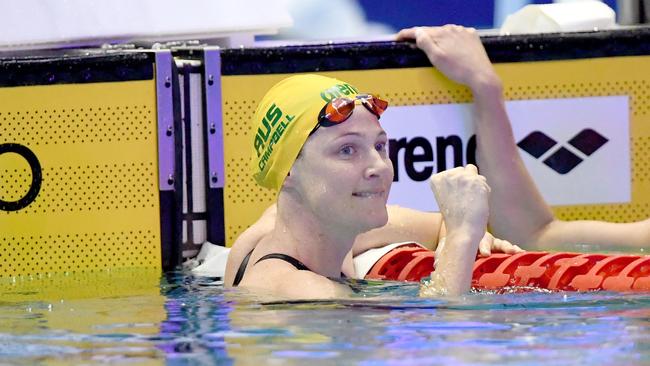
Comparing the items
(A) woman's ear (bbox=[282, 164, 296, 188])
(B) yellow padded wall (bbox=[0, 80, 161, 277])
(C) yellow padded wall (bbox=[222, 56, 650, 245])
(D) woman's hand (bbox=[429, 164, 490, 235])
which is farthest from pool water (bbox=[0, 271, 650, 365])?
(C) yellow padded wall (bbox=[222, 56, 650, 245])

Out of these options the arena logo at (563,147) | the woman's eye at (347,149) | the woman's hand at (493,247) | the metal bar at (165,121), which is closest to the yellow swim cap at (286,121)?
the woman's eye at (347,149)

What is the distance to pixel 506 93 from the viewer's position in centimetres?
522

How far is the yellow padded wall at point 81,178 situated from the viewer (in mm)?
4957

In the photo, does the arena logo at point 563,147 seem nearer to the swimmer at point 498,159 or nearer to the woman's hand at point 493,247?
the swimmer at point 498,159

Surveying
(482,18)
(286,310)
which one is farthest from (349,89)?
(482,18)

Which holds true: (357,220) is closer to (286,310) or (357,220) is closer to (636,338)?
(286,310)

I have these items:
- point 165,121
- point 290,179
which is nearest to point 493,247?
point 290,179

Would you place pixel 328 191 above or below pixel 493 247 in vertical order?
above

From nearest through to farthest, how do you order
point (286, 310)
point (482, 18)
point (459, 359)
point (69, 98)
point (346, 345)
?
point (459, 359)
point (346, 345)
point (286, 310)
point (69, 98)
point (482, 18)

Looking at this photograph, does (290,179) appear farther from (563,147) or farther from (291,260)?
(563,147)

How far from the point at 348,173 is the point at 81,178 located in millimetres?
1654

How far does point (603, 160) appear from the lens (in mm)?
5273

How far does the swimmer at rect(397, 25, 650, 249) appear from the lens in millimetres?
5035

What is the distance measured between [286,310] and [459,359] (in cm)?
83
